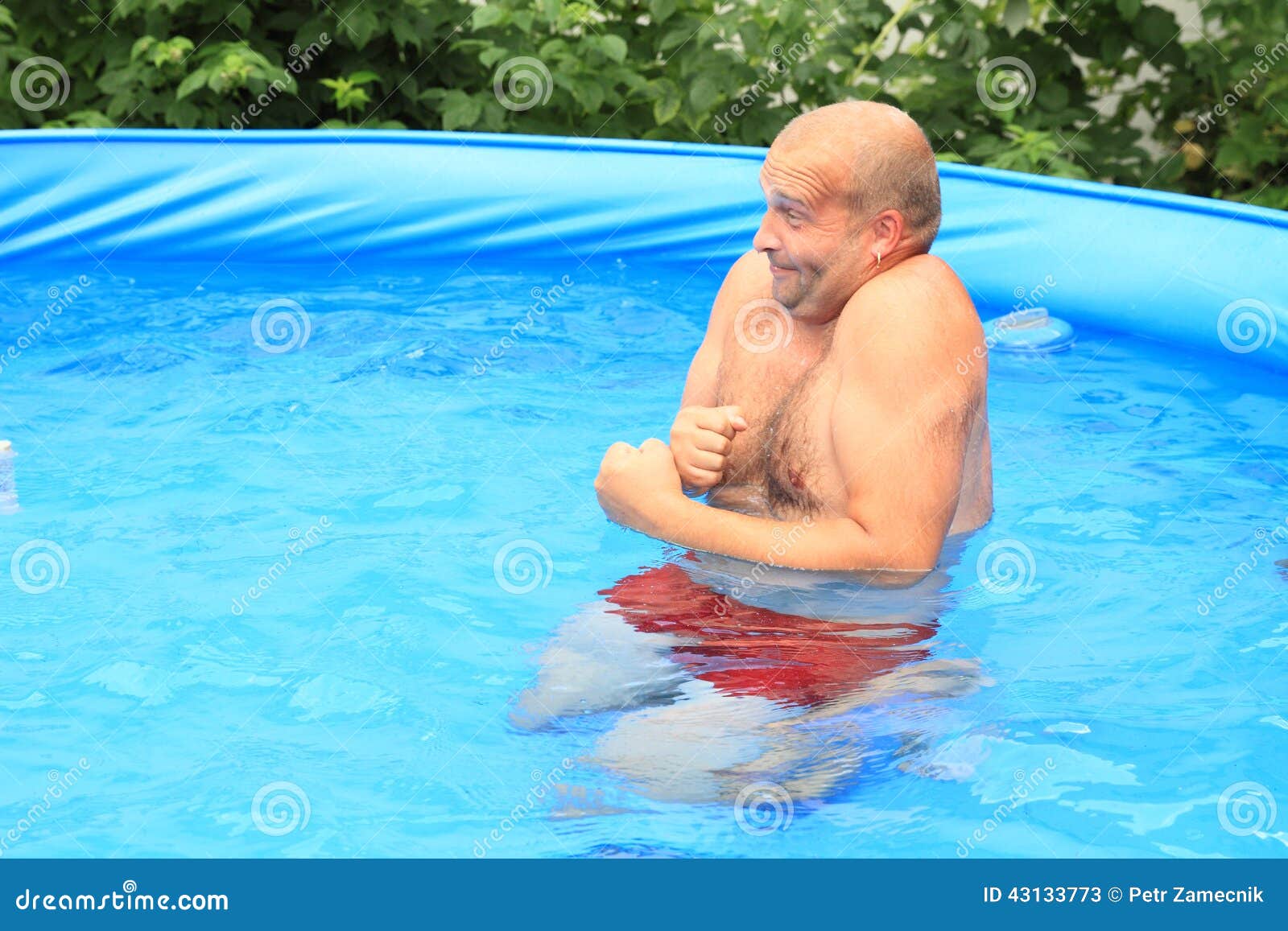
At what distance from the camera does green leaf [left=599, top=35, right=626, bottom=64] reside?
7008 mm

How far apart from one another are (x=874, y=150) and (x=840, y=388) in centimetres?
45

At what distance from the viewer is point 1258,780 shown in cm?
301

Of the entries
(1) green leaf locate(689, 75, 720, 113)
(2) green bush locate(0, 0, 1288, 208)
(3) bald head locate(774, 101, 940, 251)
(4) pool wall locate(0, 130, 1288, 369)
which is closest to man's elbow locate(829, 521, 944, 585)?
(3) bald head locate(774, 101, 940, 251)

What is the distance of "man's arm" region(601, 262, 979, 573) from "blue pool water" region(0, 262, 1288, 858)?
9.9 inches

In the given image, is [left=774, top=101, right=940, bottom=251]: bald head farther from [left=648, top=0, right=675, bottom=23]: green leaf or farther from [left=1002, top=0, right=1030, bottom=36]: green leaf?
[left=648, top=0, right=675, bottom=23]: green leaf

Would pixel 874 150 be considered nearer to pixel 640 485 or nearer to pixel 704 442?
pixel 704 442

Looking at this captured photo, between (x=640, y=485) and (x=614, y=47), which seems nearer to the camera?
(x=640, y=485)

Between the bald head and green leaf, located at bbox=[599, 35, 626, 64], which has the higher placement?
green leaf, located at bbox=[599, 35, 626, 64]

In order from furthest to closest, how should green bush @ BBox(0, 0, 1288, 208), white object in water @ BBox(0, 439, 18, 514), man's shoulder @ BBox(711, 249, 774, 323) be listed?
green bush @ BBox(0, 0, 1288, 208) → white object in water @ BBox(0, 439, 18, 514) → man's shoulder @ BBox(711, 249, 774, 323)

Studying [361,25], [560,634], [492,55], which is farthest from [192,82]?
[560,634]

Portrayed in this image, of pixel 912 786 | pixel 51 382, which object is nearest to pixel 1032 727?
pixel 912 786

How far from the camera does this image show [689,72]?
718cm

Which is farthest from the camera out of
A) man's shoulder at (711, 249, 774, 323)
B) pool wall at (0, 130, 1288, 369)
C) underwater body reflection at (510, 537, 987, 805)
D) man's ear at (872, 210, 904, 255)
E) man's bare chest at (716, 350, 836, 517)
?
pool wall at (0, 130, 1288, 369)

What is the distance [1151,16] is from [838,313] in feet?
16.2
